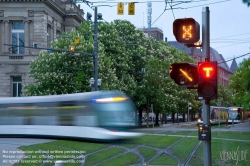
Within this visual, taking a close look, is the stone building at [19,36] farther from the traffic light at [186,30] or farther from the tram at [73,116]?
the traffic light at [186,30]

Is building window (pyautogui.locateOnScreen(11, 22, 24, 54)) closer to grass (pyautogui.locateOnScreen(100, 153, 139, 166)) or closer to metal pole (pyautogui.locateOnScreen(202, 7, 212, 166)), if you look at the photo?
grass (pyautogui.locateOnScreen(100, 153, 139, 166))

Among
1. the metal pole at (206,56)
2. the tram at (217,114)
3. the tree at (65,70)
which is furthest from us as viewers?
the tram at (217,114)

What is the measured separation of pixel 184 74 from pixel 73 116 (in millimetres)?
11344

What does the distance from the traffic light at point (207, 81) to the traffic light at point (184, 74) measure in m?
0.15

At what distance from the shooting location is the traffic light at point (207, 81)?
10773mm

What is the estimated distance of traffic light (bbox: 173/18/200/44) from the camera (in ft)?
34.9

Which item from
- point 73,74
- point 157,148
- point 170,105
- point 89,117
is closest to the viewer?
point 89,117

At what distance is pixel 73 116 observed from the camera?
851 inches

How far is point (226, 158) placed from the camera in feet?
83.3

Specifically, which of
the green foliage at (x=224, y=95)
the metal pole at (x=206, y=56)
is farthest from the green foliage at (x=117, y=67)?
the green foliage at (x=224, y=95)

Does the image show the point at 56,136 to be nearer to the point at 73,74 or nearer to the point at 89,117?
the point at 89,117

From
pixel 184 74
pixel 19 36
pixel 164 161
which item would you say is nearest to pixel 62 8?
pixel 19 36

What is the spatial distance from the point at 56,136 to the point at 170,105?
43935 millimetres

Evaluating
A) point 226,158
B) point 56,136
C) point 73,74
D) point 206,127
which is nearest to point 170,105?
point 73,74
